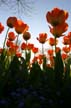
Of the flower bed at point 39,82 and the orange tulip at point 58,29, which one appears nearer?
the flower bed at point 39,82

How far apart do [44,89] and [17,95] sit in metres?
0.47

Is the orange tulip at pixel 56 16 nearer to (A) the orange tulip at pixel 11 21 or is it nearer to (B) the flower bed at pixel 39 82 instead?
(B) the flower bed at pixel 39 82

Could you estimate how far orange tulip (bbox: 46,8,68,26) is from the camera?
395 cm

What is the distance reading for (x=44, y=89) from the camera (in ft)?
11.5

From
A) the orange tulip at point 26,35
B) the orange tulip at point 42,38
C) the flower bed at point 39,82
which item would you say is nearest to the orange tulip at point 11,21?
the flower bed at point 39,82

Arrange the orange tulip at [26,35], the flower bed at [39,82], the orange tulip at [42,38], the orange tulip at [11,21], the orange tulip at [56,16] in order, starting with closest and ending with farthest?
the flower bed at [39,82] → the orange tulip at [56,16] → the orange tulip at [11,21] → the orange tulip at [26,35] → the orange tulip at [42,38]

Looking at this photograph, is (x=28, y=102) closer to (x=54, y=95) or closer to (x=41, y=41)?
(x=54, y=95)

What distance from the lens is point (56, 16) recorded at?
4.00m

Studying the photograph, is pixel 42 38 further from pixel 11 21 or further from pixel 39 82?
pixel 39 82

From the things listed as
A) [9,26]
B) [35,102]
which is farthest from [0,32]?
[35,102]

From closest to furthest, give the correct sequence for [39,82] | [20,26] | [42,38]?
[39,82] < [20,26] < [42,38]

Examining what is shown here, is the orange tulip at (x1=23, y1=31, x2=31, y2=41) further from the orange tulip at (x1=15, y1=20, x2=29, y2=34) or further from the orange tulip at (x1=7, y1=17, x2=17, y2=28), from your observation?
the orange tulip at (x1=7, y1=17, x2=17, y2=28)

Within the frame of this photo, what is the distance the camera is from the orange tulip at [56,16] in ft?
13.0

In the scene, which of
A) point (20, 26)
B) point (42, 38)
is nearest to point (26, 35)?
point (42, 38)
